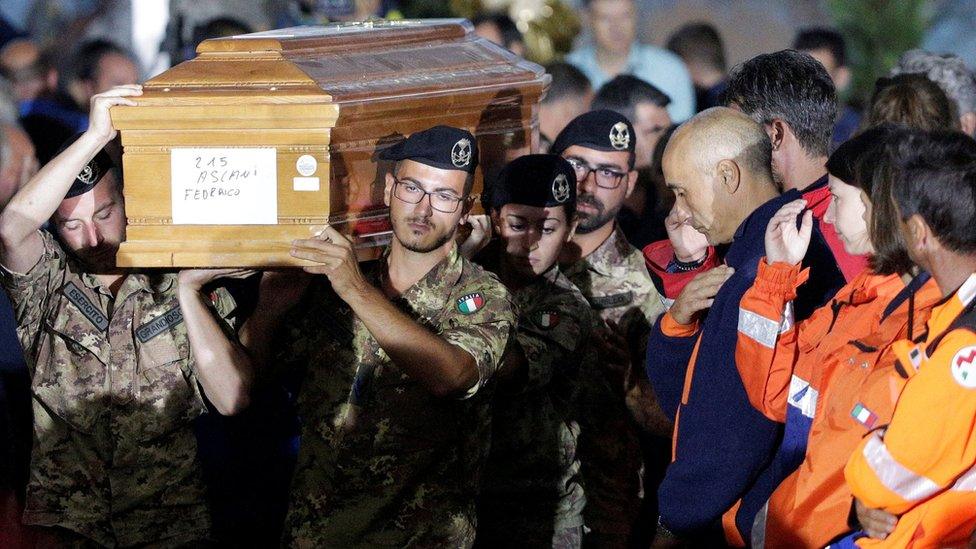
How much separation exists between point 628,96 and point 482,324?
2977mm

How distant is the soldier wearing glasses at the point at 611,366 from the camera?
4.51m

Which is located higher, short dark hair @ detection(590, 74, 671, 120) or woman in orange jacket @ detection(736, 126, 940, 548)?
woman in orange jacket @ detection(736, 126, 940, 548)

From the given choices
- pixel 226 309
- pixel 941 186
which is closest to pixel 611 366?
pixel 226 309

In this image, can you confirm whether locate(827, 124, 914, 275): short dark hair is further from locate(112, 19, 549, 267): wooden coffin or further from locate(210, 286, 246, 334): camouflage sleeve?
locate(210, 286, 246, 334): camouflage sleeve

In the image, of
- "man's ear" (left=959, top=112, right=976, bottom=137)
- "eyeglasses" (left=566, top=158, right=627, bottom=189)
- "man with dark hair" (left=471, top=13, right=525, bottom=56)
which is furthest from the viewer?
"man with dark hair" (left=471, top=13, right=525, bottom=56)

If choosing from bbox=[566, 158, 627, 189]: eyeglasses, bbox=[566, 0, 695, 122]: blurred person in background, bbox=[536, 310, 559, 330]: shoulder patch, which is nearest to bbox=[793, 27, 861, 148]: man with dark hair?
bbox=[566, 0, 695, 122]: blurred person in background

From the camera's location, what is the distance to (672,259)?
4188mm

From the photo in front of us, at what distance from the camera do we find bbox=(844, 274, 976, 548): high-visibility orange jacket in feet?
8.61

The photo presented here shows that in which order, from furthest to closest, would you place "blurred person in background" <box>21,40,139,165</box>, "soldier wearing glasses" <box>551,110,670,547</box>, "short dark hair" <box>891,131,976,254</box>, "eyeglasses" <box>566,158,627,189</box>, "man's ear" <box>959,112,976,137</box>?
"blurred person in background" <box>21,40,139,165</box>, "man's ear" <box>959,112,976,137</box>, "eyeglasses" <box>566,158,627,189</box>, "soldier wearing glasses" <box>551,110,670,547</box>, "short dark hair" <box>891,131,976,254</box>

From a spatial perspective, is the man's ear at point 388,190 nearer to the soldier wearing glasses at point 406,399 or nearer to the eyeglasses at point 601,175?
the soldier wearing glasses at point 406,399

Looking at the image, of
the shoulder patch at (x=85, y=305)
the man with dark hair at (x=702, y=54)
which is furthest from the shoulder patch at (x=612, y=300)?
the man with dark hair at (x=702, y=54)

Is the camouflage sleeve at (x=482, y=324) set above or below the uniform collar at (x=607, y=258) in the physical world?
above

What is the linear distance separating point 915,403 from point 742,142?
944mm

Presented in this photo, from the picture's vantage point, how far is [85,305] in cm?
376
